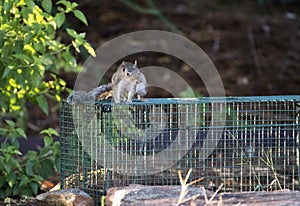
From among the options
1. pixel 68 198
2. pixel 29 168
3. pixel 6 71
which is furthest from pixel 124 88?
pixel 29 168

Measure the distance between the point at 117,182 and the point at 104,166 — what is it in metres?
0.30

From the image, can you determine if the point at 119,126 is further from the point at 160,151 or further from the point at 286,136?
the point at 286,136

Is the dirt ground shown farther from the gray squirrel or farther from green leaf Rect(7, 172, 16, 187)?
the gray squirrel

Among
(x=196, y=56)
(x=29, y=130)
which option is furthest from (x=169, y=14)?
(x=29, y=130)

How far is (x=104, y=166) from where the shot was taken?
4.94m

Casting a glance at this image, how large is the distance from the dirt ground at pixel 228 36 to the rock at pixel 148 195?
5.51 metres

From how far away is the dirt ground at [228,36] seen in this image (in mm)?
10578

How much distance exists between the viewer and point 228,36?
11.5 metres

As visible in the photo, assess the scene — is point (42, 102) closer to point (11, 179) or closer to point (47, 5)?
point (11, 179)

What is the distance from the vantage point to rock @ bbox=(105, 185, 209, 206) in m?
4.14

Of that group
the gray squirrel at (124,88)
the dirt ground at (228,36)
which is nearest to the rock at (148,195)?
the gray squirrel at (124,88)

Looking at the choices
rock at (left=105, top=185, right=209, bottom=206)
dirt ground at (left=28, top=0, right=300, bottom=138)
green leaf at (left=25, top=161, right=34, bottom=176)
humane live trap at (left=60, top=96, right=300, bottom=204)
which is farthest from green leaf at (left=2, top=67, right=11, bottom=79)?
dirt ground at (left=28, top=0, right=300, bottom=138)

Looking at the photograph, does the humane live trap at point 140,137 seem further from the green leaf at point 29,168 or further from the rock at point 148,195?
the rock at point 148,195

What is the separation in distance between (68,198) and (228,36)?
7309 millimetres
